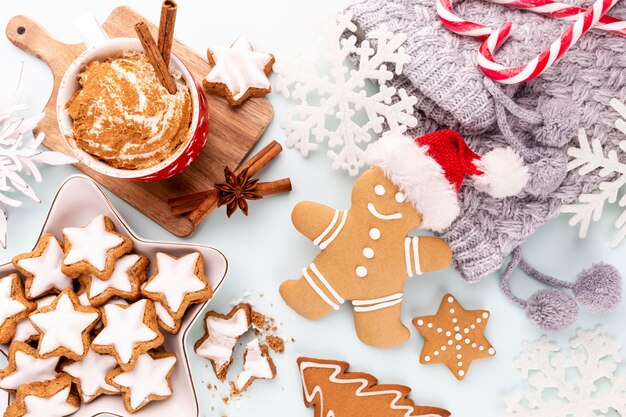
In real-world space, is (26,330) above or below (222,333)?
below

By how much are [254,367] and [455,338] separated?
1.46 feet

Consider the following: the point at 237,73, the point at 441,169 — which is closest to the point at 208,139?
the point at 237,73

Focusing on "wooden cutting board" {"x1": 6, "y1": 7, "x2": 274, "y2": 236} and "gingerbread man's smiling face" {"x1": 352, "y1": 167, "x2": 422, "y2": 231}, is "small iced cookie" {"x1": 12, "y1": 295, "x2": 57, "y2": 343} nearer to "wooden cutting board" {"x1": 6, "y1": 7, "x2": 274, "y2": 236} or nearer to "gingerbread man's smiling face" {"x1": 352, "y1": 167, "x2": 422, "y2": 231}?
"wooden cutting board" {"x1": 6, "y1": 7, "x2": 274, "y2": 236}

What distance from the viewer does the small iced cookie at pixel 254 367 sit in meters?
1.20

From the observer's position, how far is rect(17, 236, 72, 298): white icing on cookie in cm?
110

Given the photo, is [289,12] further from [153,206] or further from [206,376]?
[206,376]

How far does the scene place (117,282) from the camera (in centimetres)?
111

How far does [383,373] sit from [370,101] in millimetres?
603

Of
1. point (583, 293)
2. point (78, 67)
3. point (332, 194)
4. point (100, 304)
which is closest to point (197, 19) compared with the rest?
→ point (78, 67)

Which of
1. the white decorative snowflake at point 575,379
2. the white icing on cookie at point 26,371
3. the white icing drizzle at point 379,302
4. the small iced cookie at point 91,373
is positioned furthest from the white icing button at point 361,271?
the white icing on cookie at point 26,371

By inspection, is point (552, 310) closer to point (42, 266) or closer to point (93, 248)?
point (93, 248)

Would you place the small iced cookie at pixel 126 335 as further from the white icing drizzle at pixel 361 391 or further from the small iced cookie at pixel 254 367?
the white icing drizzle at pixel 361 391

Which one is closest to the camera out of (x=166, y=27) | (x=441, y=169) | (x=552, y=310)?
(x=166, y=27)

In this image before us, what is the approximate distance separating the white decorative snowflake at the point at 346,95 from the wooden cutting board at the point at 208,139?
9 centimetres
